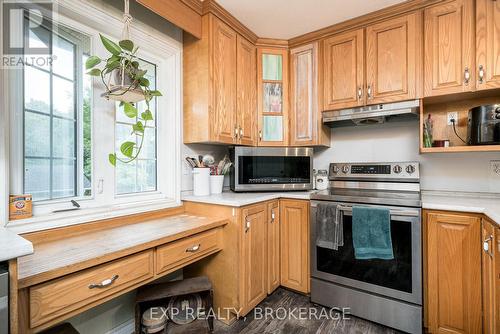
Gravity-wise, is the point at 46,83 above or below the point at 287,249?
above

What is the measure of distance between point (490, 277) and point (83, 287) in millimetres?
2012

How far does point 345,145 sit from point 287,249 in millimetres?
1189

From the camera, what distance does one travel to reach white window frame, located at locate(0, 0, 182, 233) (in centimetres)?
123

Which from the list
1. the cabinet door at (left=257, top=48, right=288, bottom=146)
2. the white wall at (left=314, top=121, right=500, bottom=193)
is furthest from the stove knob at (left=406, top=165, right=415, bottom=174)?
the cabinet door at (left=257, top=48, right=288, bottom=146)

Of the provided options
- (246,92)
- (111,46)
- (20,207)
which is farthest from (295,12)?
(20,207)

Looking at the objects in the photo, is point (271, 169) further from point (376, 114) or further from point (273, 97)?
point (376, 114)

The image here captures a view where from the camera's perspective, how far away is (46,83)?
4.39 ft

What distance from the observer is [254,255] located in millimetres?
1810

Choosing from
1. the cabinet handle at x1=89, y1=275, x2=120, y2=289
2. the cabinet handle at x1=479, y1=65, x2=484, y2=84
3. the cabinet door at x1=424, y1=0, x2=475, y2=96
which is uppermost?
the cabinet door at x1=424, y1=0, x2=475, y2=96

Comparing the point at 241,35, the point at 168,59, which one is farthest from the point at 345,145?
the point at 168,59

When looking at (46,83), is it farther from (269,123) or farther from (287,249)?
(287,249)

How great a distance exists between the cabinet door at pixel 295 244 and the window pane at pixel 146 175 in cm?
110

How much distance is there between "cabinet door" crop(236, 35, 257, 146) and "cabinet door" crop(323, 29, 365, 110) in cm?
67

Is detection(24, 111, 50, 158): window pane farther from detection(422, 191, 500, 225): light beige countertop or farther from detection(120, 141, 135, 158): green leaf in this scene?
detection(422, 191, 500, 225): light beige countertop
